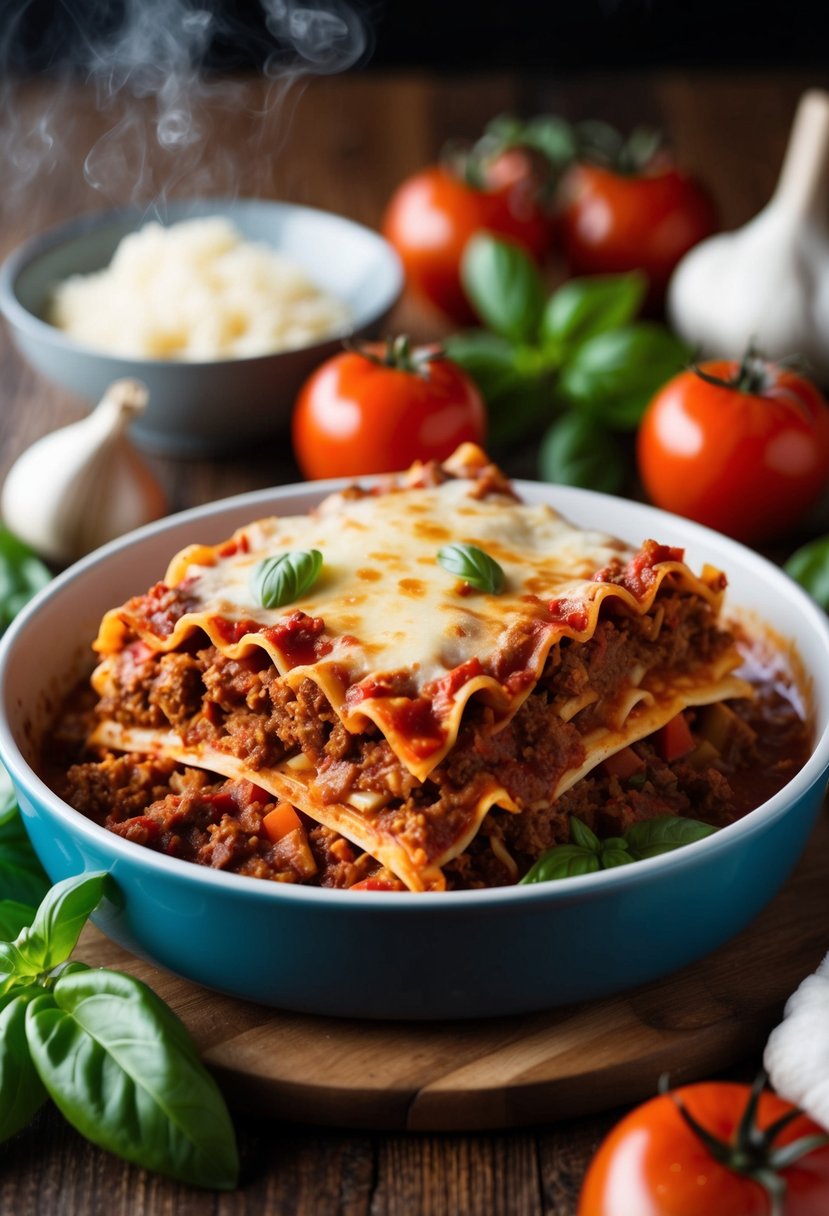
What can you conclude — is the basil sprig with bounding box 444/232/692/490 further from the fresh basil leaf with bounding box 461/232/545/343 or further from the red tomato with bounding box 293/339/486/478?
the red tomato with bounding box 293/339/486/478

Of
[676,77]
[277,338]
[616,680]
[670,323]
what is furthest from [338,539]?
[676,77]

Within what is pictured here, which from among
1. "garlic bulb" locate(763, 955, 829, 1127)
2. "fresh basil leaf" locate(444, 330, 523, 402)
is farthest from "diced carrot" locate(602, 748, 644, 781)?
"fresh basil leaf" locate(444, 330, 523, 402)

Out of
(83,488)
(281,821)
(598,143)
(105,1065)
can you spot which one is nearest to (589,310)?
(598,143)

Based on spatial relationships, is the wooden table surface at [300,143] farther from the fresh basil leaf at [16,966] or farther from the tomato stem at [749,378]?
the fresh basil leaf at [16,966]

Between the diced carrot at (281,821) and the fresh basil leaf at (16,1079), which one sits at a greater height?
the diced carrot at (281,821)

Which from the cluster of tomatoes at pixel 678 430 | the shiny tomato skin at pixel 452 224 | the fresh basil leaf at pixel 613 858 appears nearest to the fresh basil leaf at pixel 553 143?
the shiny tomato skin at pixel 452 224

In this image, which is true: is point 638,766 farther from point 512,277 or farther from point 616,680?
point 512,277
